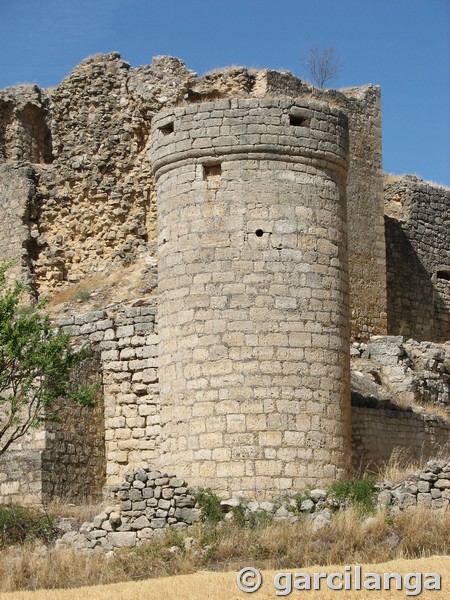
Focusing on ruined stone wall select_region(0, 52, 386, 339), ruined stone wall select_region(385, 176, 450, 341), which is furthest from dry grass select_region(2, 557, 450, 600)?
ruined stone wall select_region(385, 176, 450, 341)

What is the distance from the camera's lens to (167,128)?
58.6 ft

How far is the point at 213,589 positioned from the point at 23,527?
412cm

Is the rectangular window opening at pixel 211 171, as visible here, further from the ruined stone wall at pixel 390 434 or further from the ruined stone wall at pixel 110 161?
the ruined stone wall at pixel 110 161

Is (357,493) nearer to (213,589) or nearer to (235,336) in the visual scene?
(235,336)

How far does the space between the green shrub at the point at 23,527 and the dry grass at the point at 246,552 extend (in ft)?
2.31

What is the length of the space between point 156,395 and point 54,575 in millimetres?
4077

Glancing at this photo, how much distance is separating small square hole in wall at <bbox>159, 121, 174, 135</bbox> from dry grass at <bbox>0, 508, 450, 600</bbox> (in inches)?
202

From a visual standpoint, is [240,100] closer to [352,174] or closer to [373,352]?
[373,352]

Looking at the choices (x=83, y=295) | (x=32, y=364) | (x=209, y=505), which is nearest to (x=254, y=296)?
(x=209, y=505)

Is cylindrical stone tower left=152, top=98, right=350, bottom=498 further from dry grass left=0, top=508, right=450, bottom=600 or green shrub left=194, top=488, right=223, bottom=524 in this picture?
dry grass left=0, top=508, right=450, bottom=600

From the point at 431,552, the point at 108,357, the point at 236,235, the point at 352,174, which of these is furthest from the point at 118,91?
the point at 431,552

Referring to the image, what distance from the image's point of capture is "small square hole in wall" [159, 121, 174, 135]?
17.8 meters

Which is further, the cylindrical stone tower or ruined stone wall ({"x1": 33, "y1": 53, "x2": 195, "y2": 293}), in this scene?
ruined stone wall ({"x1": 33, "y1": 53, "x2": 195, "y2": 293})

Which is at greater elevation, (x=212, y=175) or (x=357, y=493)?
(x=212, y=175)
